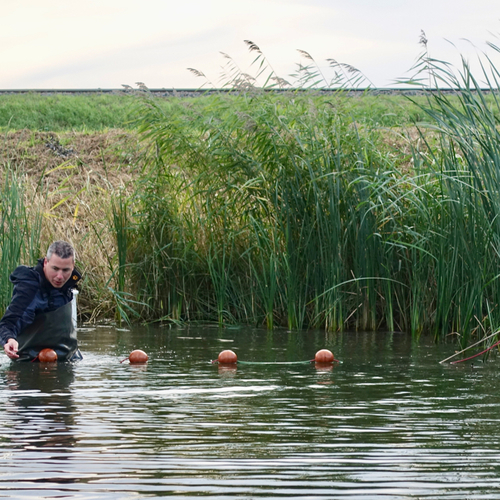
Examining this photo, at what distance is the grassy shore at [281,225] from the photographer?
28.8 ft

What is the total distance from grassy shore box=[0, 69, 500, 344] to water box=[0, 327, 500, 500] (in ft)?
4.24

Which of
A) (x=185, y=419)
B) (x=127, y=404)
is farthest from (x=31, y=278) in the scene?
(x=185, y=419)

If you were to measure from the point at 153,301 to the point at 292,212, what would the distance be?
2.35 metres

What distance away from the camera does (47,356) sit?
7164mm

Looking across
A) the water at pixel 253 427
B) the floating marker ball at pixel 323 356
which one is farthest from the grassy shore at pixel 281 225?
the water at pixel 253 427

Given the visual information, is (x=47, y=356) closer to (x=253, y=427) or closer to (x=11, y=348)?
(x=11, y=348)

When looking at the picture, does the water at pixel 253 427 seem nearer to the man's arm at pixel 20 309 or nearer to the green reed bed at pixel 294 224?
the man's arm at pixel 20 309

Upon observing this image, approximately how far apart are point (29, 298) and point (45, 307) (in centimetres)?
20

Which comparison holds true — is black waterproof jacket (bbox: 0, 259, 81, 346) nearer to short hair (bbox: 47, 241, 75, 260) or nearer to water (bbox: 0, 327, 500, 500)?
short hair (bbox: 47, 241, 75, 260)

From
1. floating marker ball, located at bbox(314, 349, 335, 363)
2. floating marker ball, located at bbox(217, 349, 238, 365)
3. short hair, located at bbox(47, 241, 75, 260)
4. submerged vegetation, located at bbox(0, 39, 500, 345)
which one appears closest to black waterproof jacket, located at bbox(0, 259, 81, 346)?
short hair, located at bbox(47, 241, 75, 260)

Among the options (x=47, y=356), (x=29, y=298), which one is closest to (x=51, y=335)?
(x=47, y=356)

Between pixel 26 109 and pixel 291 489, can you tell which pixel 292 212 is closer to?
pixel 291 489

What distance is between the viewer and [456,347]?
26.7ft

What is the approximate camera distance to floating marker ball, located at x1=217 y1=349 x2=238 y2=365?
7.18 metres
